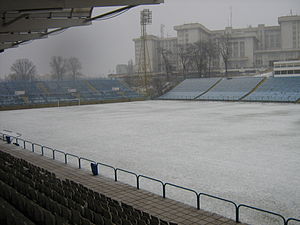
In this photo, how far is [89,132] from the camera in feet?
72.3

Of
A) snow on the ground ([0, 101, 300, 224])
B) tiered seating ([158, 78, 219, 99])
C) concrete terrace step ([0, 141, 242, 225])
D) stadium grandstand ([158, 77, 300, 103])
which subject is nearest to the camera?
concrete terrace step ([0, 141, 242, 225])

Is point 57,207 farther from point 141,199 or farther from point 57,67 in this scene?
point 57,67

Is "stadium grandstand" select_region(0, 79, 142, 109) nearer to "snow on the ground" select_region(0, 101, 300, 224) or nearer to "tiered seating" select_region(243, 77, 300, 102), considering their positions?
"tiered seating" select_region(243, 77, 300, 102)

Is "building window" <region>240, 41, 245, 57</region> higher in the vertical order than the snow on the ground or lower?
higher

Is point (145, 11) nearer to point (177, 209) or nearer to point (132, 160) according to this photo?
point (132, 160)

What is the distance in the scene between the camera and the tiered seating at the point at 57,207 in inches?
210

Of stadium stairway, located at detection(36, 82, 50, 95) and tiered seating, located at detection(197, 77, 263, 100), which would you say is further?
stadium stairway, located at detection(36, 82, 50, 95)

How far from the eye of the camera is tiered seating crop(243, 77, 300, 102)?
4604 centimetres

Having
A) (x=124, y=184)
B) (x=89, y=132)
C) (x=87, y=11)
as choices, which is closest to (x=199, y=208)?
(x=124, y=184)

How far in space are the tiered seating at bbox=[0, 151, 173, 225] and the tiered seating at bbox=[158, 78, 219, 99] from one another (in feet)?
161

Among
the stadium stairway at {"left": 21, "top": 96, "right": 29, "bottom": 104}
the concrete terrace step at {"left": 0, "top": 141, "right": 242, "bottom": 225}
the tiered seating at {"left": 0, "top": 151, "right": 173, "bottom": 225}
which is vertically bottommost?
the concrete terrace step at {"left": 0, "top": 141, "right": 242, "bottom": 225}

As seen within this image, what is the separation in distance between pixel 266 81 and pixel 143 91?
24004mm

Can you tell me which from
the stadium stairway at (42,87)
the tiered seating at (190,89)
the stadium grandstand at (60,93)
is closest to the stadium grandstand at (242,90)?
the tiered seating at (190,89)

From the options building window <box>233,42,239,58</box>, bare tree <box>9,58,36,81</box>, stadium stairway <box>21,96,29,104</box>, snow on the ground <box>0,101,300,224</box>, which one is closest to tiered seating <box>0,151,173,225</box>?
snow on the ground <box>0,101,300,224</box>
